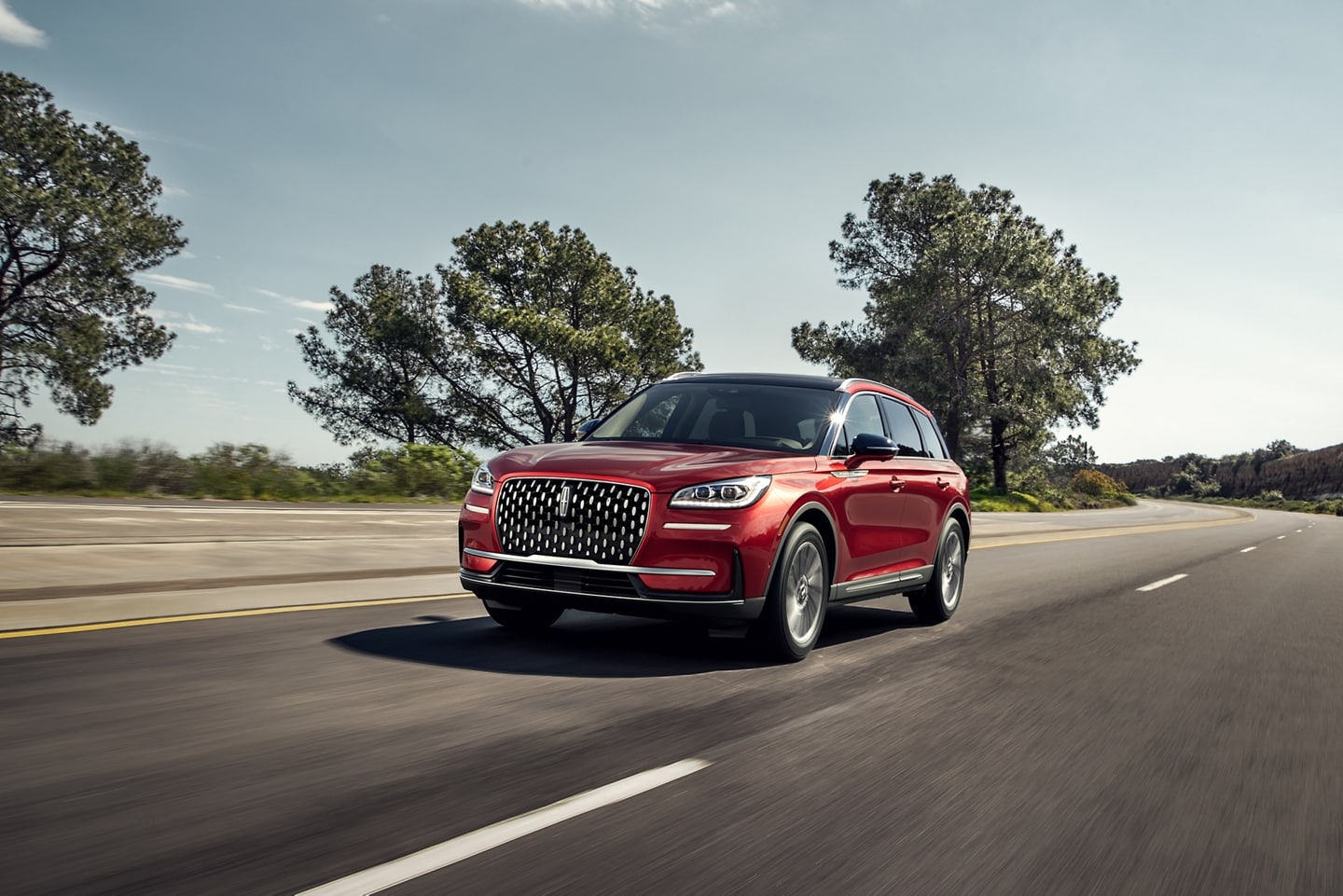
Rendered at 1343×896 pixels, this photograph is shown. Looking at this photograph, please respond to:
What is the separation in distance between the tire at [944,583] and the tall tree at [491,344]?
123ft

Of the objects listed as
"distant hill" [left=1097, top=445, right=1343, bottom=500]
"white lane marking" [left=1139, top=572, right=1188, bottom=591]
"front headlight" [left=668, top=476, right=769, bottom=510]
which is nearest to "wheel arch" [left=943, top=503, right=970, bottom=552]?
"front headlight" [left=668, top=476, right=769, bottom=510]

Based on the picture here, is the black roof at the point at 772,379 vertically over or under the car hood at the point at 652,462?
over

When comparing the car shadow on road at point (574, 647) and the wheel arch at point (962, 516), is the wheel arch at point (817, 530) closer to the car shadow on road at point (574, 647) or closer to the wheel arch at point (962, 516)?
the car shadow on road at point (574, 647)

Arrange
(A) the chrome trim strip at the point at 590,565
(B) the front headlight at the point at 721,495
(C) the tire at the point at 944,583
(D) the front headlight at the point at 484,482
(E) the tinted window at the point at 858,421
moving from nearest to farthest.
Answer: (A) the chrome trim strip at the point at 590,565, (B) the front headlight at the point at 721,495, (D) the front headlight at the point at 484,482, (E) the tinted window at the point at 858,421, (C) the tire at the point at 944,583

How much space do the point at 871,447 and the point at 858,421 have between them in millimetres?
767

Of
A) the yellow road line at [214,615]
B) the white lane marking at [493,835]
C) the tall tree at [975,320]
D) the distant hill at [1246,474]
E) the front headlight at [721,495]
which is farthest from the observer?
the distant hill at [1246,474]

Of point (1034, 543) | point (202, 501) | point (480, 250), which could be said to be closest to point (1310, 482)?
point (480, 250)

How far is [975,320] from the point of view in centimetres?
5347

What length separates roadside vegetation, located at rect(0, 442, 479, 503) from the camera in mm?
17734

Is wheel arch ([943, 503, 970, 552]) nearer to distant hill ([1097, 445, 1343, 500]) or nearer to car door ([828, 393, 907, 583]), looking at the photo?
car door ([828, 393, 907, 583])

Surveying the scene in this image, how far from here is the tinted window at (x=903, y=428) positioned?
889cm

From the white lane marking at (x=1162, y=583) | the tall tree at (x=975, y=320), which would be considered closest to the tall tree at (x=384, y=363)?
the tall tree at (x=975, y=320)

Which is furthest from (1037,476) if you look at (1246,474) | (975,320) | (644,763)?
(1246,474)

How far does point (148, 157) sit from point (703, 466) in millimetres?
41789
